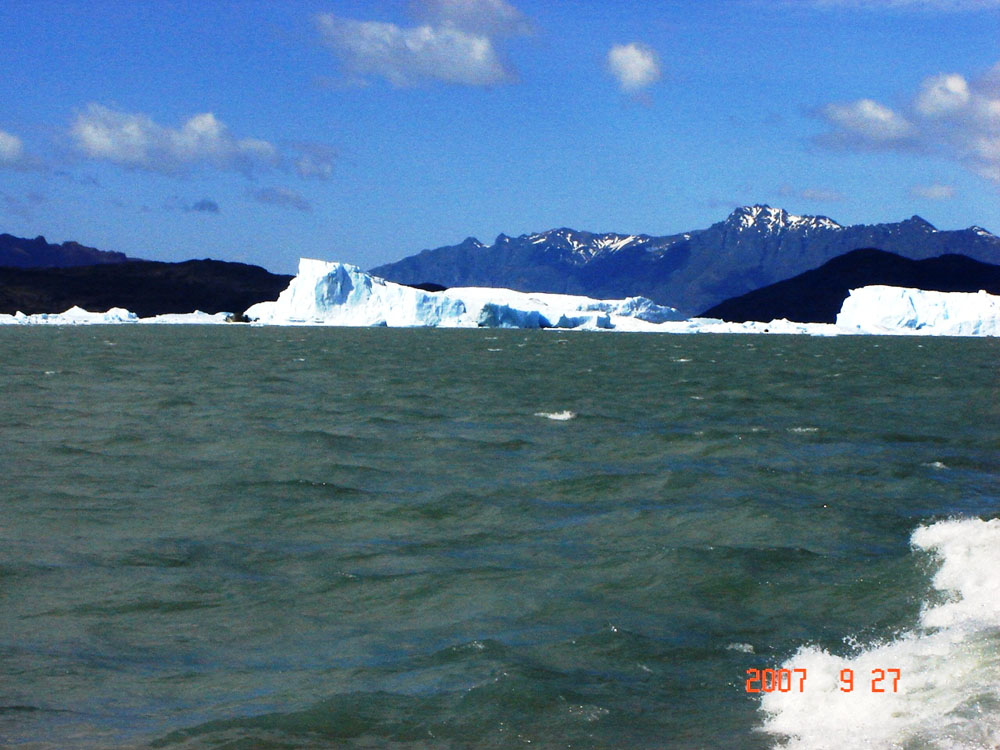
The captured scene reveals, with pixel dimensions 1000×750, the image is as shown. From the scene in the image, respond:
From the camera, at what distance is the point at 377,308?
2972 inches

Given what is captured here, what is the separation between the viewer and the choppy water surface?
5.11 m

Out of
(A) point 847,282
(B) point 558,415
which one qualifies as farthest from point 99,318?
(A) point 847,282

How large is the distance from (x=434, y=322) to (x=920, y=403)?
2306 inches

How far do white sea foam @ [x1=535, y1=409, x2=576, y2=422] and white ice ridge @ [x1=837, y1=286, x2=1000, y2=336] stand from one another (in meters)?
63.4

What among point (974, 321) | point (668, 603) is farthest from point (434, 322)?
point (668, 603)

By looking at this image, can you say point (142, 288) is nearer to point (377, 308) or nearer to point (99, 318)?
point (99, 318)

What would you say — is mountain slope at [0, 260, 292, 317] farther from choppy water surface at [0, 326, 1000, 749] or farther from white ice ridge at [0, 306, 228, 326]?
choppy water surface at [0, 326, 1000, 749]

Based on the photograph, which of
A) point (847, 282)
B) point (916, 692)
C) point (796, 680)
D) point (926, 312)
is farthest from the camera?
point (847, 282)

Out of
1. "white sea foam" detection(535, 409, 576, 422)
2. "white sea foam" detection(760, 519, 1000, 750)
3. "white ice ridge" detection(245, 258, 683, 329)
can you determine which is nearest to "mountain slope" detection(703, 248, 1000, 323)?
"white ice ridge" detection(245, 258, 683, 329)

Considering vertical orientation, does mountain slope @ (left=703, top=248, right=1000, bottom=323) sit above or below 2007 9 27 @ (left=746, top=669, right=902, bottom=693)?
above

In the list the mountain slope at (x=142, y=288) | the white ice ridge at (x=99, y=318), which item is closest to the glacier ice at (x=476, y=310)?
the white ice ridge at (x=99, y=318)

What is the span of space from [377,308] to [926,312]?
38.8 meters

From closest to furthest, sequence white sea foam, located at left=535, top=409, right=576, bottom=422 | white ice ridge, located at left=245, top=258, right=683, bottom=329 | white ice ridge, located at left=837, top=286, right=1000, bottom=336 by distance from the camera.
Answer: white sea foam, located at left=535, top=409, right=576, bottom=422 < white ice ridge, located at left=245, top=258, right=683, bottom=329 < white ice ridge, located at left=837, top=286, right=1000, bottom=336

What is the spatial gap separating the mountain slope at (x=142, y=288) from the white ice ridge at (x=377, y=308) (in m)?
58.4
